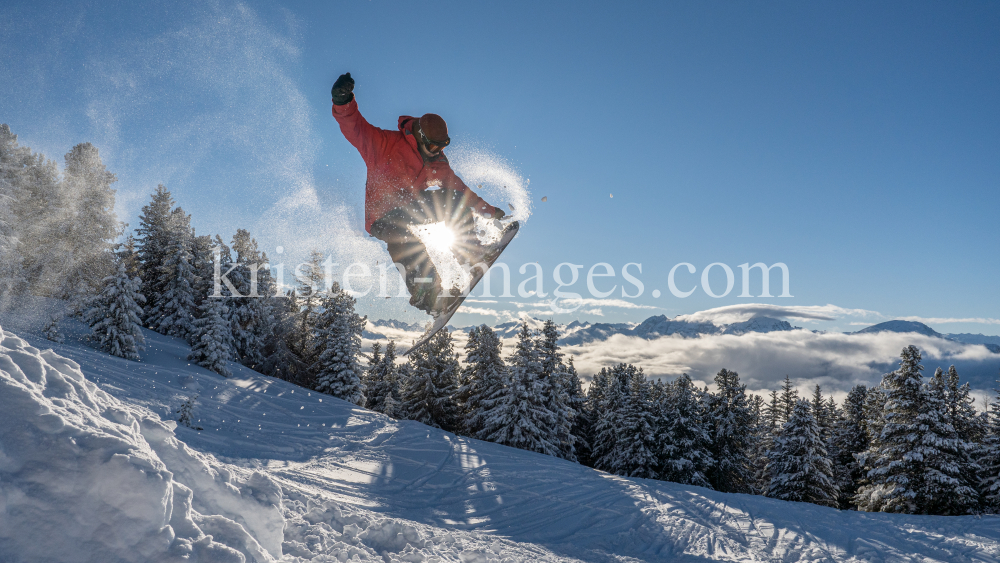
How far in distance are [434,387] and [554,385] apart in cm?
712

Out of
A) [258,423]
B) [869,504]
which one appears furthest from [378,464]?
[869,504]

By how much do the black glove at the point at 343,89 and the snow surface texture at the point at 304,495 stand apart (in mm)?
3975

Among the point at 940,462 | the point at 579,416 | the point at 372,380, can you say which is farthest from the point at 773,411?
the point at 372,380

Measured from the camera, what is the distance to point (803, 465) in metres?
22.2

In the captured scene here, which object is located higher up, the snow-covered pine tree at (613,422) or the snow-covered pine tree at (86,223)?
the snow-covered pine tree at (86,223)

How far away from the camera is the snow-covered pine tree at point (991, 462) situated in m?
17.3

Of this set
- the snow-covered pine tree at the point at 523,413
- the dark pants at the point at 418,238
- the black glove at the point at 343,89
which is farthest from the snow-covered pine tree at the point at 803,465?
the black glove at the point at 343,89

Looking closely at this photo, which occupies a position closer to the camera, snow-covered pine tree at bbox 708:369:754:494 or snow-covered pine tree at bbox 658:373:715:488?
snow-covered pine tree at bbox 658:373:715:488

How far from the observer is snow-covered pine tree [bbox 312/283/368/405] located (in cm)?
2581

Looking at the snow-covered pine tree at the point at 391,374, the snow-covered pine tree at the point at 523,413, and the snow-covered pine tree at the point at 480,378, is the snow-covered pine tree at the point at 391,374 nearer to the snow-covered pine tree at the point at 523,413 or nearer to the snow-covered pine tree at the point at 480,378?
the snow-covered pine tree at the point at 480,378

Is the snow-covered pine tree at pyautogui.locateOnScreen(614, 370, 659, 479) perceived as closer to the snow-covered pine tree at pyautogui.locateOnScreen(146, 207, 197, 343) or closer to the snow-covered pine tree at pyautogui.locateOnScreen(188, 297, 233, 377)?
the snow-covered pine tree at pyautogui.locateOnScreen(188, 297, 233, 377)

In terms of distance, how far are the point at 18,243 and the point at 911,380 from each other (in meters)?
36.9

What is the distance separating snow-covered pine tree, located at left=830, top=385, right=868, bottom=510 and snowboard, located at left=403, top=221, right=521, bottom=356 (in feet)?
92.0

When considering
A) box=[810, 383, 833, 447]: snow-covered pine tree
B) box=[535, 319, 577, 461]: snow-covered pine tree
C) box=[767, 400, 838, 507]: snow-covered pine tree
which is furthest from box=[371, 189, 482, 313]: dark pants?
box=[810, 383, 833, 447]: snow-covered pine tree
